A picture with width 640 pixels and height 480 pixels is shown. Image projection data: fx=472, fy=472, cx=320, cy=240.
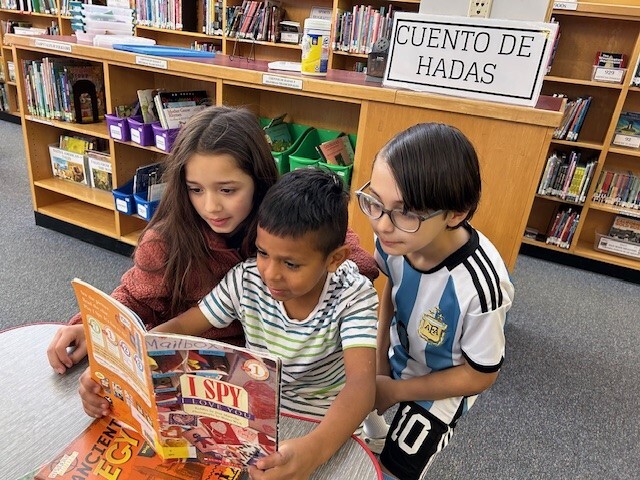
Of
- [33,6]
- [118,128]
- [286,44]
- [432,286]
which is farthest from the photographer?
[33,6]

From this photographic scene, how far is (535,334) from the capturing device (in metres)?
2.32

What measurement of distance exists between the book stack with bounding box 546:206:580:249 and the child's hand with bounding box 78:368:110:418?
3.09 metres

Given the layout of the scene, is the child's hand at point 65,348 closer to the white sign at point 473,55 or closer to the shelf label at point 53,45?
the white sign at point 473,55

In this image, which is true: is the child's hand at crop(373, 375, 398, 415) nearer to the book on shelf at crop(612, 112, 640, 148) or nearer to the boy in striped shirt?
the boy in striped shirt

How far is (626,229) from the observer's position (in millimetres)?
3096

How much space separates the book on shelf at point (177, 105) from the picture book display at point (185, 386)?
166 centimetres

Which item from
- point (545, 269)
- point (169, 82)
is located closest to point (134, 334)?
point (169, 82)

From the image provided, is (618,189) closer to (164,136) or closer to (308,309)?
(164,136)

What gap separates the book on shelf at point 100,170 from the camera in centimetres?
260

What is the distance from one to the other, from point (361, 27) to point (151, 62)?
1877mm

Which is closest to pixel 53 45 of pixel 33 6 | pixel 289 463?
pixel 289 463

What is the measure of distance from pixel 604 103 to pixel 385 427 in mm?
2756

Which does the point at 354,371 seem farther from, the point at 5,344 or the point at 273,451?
the point at 5,344

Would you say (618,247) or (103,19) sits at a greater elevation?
(103,19)
